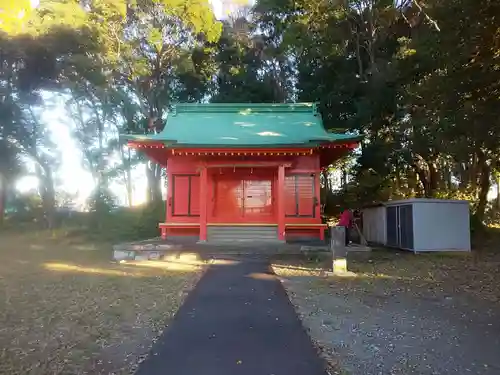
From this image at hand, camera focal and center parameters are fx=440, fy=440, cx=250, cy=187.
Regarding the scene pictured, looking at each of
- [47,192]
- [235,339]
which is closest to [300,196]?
[235,339]

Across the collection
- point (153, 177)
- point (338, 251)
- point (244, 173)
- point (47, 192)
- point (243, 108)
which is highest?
point (243, 108)

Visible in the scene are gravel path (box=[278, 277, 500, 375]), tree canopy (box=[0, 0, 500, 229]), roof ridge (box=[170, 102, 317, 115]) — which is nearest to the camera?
gravel path (box=[278, 277, 500, 375])

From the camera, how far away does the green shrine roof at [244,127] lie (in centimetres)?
1530

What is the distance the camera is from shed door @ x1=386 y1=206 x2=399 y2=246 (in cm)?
1543

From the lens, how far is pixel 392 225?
15.9 meters

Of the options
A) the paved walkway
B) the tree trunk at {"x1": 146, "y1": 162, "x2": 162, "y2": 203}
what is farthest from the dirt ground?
the tree trunk at {"x1": 146, "y1": 162, "x2": 162, "y2": 203}

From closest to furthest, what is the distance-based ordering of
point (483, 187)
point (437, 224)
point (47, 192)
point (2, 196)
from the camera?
point (437, 224) < point (483, 187) < point (47, 192) < point (2, 196)

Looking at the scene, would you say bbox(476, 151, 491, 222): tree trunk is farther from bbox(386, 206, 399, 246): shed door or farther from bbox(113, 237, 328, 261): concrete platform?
bbox(113, 237, 328, 261): concrete platform

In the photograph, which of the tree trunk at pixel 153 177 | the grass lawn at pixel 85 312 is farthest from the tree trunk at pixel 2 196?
the grass lawn at pixel 85 312

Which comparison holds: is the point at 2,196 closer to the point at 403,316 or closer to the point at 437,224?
the point at 437,224

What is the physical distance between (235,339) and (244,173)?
41.5ft

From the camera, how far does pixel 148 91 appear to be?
2719cm

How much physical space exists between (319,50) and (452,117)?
34.7 ft

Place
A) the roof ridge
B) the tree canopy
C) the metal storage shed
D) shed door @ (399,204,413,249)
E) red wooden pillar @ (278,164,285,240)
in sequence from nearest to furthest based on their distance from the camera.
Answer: the metal storage shed, shed door @ (399,204,413,249), red wooden pillar @ (278,164,285,240), the tree canopy, the roof ridge
